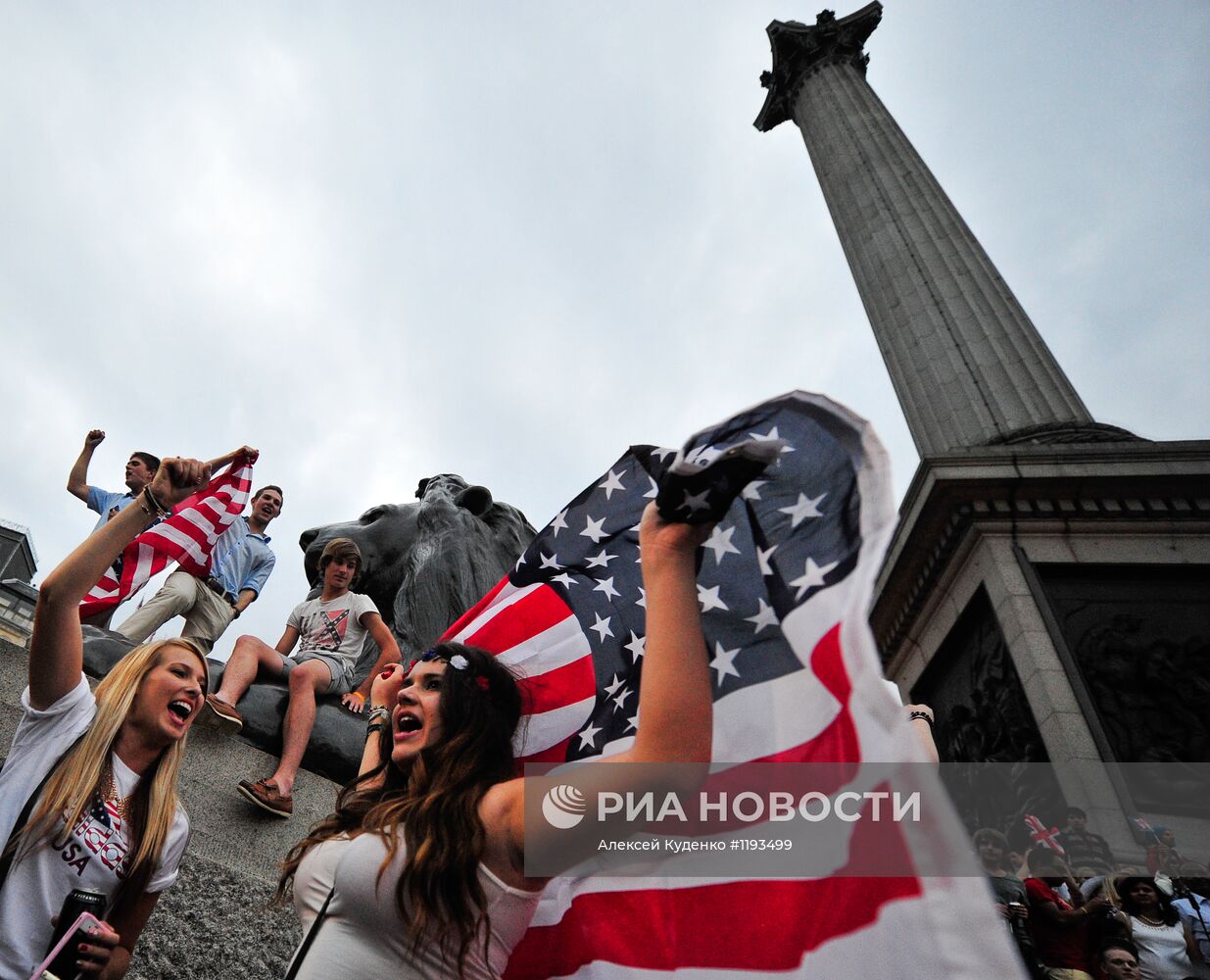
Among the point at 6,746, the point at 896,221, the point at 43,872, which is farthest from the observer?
the point at 896,221

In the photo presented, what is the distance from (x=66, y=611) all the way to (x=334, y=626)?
3004 mm

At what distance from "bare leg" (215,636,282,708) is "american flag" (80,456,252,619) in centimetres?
140

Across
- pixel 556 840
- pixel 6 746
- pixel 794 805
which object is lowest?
pixel 556 840

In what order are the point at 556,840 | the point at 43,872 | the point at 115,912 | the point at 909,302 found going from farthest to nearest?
1. the point at 909,302
2. the point at 115,912
3. the point at 43,872
4. the point at 556,840

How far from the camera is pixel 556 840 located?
64.9 inches

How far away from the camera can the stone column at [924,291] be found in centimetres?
1441

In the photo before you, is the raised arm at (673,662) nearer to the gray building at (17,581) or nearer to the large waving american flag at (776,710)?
the large waving american flag at (776,710)

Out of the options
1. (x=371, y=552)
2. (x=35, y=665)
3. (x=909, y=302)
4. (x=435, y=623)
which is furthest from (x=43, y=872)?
(x=909, y=302)

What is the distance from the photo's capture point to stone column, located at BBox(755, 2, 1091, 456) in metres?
14.4

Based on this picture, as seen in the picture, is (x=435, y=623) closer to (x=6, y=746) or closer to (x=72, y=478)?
(x=6, y=746)

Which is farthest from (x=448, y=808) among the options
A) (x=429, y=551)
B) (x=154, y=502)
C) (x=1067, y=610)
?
(x=1067, y=610)

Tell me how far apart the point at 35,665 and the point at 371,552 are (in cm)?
463

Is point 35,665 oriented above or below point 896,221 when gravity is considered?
below

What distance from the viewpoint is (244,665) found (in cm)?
450
